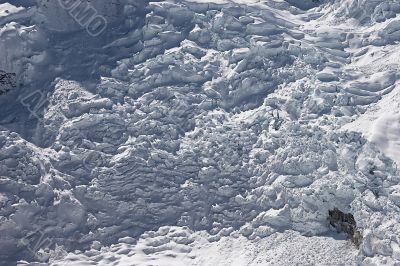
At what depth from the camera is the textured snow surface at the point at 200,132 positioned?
16172mm

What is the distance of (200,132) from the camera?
61.7ft

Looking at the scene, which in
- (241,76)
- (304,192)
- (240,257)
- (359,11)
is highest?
(359,11)

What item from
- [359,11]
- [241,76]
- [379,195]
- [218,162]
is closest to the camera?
[379,195]

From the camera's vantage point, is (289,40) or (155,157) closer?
(155,157)

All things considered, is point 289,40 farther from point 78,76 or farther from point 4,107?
point 4,107

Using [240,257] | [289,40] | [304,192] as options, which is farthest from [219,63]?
[240,257]

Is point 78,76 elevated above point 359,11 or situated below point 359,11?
below

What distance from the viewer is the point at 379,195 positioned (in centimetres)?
1565

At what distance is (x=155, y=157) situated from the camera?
18266 mm

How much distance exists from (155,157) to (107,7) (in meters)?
7.45

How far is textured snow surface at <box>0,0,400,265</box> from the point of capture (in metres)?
16.2

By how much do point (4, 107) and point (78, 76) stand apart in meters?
2.70

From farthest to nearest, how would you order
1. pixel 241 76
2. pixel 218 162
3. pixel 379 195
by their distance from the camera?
pixel 241 76 → pixel 218 162 → pixel 379 195

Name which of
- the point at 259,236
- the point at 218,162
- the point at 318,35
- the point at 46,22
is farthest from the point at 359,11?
the point at 46,22
